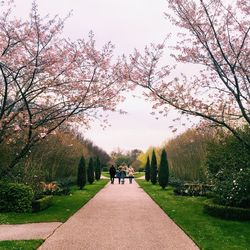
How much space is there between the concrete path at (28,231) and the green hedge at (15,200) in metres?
3.13

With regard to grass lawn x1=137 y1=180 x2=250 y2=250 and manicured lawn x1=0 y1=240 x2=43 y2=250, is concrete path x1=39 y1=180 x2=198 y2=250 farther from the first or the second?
grass lawn x1=137 y1=180 x2=250 y2=250

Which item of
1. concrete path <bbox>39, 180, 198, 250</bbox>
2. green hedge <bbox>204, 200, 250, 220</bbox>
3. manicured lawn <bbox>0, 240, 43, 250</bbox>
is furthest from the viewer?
green hedge <bbox>204, 200, 250, 220</bbox>

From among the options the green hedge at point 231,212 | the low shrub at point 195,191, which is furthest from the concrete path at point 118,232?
the low shrub at point 195,191

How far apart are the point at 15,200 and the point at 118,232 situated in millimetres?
5688

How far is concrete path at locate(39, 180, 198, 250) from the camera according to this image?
8.23 metres

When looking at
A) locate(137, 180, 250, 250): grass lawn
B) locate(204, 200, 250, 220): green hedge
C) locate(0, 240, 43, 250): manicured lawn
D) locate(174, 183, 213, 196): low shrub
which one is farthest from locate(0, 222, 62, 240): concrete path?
locate(174, 183, 213, 196): low shrub

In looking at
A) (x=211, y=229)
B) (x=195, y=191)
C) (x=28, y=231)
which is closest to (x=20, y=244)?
(x=28, y=231)

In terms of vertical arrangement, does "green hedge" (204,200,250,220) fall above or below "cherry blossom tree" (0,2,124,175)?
below

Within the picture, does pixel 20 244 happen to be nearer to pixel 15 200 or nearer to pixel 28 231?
pixel 28 231

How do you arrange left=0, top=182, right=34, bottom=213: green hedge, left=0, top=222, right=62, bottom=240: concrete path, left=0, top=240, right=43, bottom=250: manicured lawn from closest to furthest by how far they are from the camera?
1. left=0, top=240, right=43, bottom=250: manicured lawn
2. left=0, top=222, right=62, bottom=240: concrete path
3. left=0, top=182, right=34, bottom=213: green hedge

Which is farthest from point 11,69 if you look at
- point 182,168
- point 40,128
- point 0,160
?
point 182,168

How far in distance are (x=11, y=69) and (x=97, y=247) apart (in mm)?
6200

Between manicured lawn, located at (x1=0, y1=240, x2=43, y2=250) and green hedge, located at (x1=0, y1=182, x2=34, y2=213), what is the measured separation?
220 inches

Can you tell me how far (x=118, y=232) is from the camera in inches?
385
